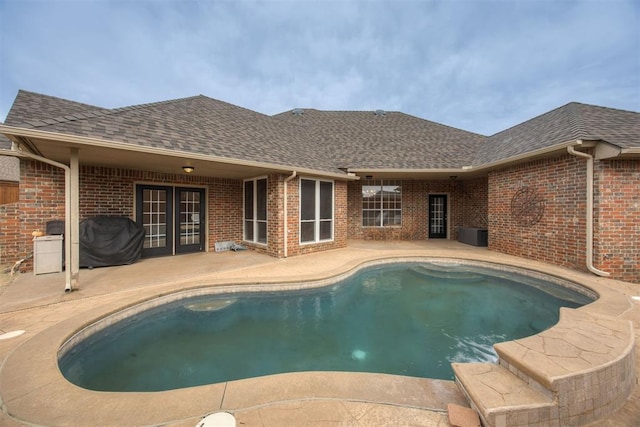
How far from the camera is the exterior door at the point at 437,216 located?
11.6 m

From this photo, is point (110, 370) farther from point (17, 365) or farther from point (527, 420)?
point (527, 420)

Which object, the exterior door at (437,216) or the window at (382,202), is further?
the exterior door at (437,216)

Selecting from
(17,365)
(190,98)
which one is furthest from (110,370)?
(190,98)

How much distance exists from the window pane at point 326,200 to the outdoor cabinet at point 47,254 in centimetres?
661

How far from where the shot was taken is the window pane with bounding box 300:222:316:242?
26.3 ft

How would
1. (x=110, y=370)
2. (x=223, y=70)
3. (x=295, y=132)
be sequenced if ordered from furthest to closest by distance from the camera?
1. (x=223, y=70)
2. (x=295, y=132)
3. (x=110, y=370)

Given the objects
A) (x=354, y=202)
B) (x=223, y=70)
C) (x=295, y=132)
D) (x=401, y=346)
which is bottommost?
(x=401, y=346)

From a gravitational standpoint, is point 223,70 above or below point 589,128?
above

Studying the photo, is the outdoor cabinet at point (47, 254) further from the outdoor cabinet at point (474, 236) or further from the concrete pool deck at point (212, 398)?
the outdoor cabinet at point (474, 236)

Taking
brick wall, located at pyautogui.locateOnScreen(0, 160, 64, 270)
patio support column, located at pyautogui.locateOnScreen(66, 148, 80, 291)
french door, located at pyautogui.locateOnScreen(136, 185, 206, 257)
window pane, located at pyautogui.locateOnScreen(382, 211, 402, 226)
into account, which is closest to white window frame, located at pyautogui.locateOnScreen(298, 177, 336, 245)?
french door, located at pyautogui.locateOnScreen(136, 185, 206, 257)

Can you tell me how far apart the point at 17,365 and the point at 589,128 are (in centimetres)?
1031

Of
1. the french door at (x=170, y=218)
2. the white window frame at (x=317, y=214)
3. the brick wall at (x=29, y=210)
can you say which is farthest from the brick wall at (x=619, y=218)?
the brick wall at (x=29, y=210)

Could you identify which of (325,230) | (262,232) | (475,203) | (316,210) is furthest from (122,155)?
(475,203)

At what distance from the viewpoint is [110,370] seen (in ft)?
9.41
